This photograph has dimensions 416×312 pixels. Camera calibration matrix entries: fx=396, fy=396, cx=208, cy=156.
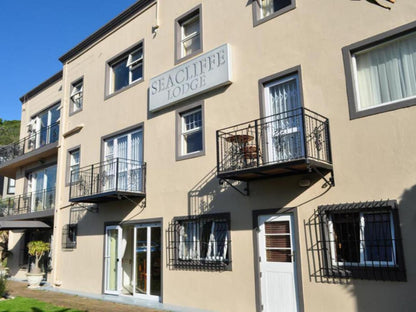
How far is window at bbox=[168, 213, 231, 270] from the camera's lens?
955 centimetres

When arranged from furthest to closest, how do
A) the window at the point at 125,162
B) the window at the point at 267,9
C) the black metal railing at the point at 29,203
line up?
1. the black metal railing at the point at 29,203
2. the window at the point at 125,162
3. the window at the point at 267,9

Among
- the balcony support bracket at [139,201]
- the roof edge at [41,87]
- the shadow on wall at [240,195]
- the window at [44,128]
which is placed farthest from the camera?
the roof edge at [41,87]

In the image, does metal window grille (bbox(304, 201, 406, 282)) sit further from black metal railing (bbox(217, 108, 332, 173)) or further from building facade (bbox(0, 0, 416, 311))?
black metal railing (bbox(217, 108, 332, 173))

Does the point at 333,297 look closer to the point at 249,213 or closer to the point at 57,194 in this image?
the point at 249,213

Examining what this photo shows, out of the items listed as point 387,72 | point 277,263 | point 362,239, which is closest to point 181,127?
point 277,263

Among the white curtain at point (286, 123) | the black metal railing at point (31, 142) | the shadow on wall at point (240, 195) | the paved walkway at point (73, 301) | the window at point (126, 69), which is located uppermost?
the window at point (126, 69)

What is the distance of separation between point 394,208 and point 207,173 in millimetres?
4670

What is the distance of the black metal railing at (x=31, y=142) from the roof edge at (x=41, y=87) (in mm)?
2174

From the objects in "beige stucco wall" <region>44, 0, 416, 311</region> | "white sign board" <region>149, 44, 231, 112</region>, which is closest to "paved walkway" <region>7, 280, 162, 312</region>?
"beige stucco wall" <region>44, 0, 416, 311</region>

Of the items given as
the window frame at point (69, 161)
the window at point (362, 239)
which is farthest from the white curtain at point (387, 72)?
the window frame at point (69, 161)

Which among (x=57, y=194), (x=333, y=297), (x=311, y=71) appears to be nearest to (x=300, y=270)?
(x=333, y=297)

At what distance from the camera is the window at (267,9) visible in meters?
9.41

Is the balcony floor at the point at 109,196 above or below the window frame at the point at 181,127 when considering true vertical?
below

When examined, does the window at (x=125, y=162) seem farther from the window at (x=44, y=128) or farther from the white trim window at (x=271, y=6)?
the white trim window at (x=271, y=6)
